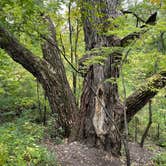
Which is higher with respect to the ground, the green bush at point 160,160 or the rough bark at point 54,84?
the rough bark at point 54,84

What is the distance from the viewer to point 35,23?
4.03m

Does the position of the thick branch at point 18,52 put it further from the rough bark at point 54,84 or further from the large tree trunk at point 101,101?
the large tree trunk at point 101,101

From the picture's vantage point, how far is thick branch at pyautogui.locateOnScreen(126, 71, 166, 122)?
15.0 ft

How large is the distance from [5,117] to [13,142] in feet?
11.0

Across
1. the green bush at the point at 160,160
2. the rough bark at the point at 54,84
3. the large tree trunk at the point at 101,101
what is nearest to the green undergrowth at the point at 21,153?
the large tree trunk at the point at 101,101

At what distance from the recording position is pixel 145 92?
489 centimetres

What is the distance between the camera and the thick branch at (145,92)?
458 cm

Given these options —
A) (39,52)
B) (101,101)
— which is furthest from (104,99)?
(39,52)

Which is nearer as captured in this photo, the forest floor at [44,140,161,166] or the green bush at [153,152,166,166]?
the forest floor at [44,140,161,166]

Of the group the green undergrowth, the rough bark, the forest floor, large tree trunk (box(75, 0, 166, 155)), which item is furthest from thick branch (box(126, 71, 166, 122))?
the green undergrowth

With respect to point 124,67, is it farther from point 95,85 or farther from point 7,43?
point 7,43

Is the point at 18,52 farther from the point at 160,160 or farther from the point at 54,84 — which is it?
the point at 160,160

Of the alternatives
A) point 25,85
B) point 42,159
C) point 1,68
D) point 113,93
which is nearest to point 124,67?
point 113,93

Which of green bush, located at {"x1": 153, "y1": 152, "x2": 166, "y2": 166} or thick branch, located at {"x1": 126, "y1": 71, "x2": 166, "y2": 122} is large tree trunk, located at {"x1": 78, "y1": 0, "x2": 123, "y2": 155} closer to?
thick branch, located at {"x1": 126, "y1": 71, "x2": 166, "y2": 122}
